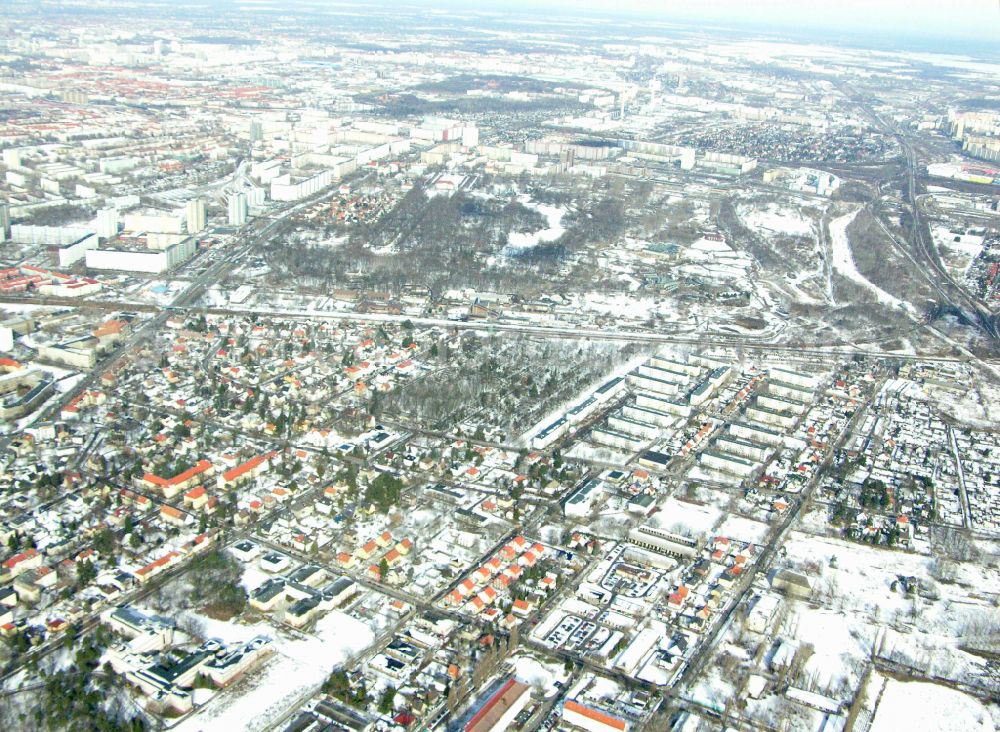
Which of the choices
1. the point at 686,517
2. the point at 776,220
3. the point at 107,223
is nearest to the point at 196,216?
the point at 107,223

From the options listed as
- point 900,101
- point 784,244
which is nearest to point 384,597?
point 784,244

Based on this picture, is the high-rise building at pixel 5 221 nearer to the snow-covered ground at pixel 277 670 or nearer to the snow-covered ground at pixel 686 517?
the snow-covered ground at pixel 277 670

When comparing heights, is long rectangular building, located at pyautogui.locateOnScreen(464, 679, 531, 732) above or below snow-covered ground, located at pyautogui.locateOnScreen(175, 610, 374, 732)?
above

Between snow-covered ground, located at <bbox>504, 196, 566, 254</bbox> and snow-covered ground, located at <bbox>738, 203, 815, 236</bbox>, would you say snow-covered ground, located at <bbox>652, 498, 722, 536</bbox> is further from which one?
snow-covered ground, located at <bbox>738, 203, 815, 236</bbox>

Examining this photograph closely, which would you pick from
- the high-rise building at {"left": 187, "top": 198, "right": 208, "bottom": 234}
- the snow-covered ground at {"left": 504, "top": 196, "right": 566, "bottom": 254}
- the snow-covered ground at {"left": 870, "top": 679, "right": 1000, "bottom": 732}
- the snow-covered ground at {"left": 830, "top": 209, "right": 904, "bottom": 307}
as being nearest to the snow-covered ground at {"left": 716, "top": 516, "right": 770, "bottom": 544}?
the snow-covered ground at {"left": 870, "top": 679, "right": 1000, "bottom": 732}

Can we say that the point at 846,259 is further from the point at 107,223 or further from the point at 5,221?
the point at 5,221

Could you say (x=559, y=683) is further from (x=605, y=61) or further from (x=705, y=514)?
(x=605, y=61)
